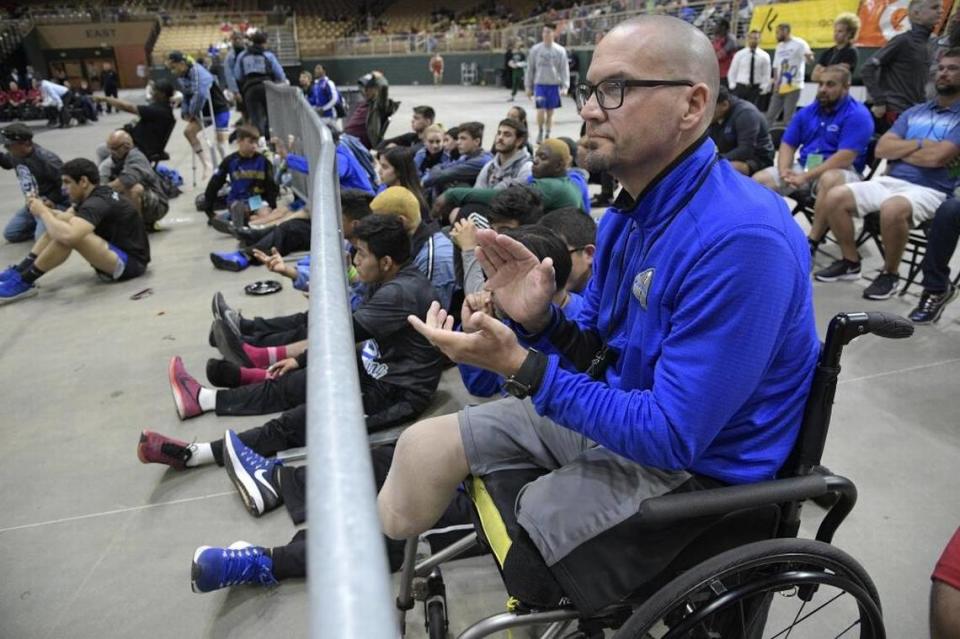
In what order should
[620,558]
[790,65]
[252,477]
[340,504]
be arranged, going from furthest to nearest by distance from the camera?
[790,65] → [252,477] → [620,558] → [340,504]

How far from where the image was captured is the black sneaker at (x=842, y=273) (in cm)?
418

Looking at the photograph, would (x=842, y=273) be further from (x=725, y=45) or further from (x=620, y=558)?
(x=725, y=45)

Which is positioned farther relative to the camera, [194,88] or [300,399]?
[194,88]

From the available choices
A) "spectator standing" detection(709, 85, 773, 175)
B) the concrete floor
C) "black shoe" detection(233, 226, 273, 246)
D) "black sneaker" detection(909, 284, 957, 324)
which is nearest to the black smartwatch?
the concrete floor

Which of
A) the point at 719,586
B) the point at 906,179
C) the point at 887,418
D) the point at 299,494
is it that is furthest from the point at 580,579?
the point at 906,179

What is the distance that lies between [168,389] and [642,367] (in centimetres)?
283

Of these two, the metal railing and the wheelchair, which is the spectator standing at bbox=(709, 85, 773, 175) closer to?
the wheelchair

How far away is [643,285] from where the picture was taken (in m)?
1.26

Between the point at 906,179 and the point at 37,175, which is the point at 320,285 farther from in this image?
the point at 37,175

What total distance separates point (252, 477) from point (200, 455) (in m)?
0.41

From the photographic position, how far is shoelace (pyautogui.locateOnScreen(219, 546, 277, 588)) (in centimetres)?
187

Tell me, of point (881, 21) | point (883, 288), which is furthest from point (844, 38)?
point (881, 21)

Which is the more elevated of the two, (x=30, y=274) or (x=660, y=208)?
(x=660, y=208)

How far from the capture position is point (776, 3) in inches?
436
